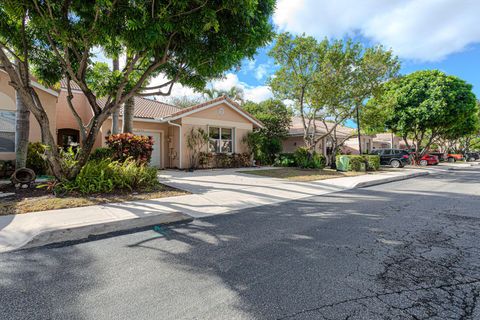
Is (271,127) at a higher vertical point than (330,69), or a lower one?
lower

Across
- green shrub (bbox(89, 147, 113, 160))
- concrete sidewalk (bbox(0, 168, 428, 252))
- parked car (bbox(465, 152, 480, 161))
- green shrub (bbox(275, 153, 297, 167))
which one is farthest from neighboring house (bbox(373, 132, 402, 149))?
green shrub (bbox(89, 147, 113, 160))

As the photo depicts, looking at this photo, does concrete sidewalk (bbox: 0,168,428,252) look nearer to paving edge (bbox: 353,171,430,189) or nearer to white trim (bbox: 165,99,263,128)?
paving edge (bbox: 353,171,430,189)

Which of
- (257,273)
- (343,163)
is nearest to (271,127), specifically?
(343,163)

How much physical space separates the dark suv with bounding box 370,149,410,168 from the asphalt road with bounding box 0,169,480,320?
19.8 m

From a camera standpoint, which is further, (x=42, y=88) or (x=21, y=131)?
(x=42, y=88)

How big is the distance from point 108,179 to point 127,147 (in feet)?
8.79

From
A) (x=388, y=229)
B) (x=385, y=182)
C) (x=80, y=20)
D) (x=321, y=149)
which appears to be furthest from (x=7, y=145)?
(x=321, y=149)

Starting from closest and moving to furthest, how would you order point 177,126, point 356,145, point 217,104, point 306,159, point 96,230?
point 96,230
point 177,126
point 217,104
point 306,159
point 356,145

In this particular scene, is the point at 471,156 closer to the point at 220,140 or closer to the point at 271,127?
the point at 271,127

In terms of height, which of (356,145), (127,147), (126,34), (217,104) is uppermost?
(217,104)

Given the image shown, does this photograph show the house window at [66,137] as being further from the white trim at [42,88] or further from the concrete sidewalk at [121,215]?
the concrete sidewalk at [121,215]

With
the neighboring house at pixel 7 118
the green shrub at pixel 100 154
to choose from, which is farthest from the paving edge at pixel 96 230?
the neighboring house at pixel 7 118

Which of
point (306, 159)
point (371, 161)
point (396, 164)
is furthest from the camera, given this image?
point (396, 164)

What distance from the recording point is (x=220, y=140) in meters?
17.0
